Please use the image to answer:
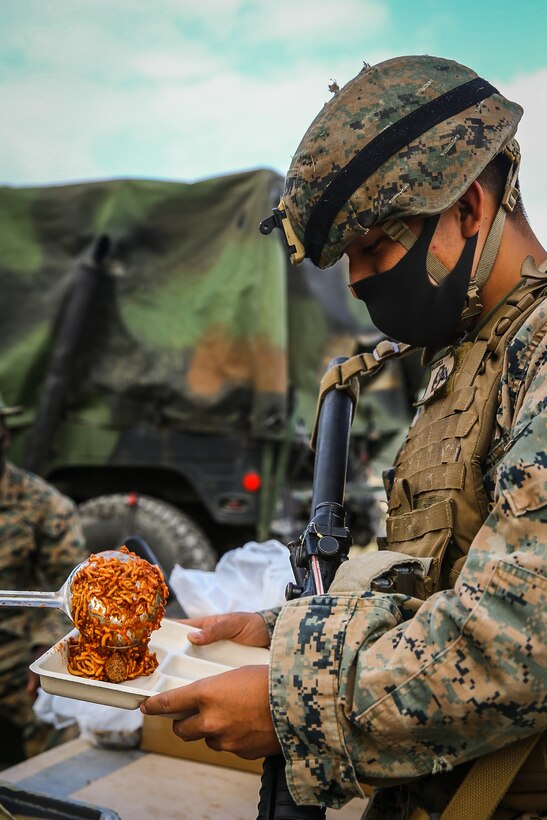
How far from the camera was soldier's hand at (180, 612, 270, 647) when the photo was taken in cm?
188

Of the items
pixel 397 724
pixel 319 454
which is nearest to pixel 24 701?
pixel 319 454

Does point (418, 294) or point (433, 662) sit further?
point (418, 294)

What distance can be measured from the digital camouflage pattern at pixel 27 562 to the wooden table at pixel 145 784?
145 centimetres

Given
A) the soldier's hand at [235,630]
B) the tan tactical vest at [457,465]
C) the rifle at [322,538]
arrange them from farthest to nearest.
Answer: the soldier's hand at [235,630] < the tan tactical vest at [457,465] < the rifle at [322,538]

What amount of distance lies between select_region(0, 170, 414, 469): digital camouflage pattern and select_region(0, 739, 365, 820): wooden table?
11.9ft

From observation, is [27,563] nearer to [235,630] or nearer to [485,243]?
[235,630]

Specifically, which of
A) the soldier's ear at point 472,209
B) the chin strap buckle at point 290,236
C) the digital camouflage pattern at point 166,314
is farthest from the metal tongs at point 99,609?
the digital camouflage pattern at point 166,314

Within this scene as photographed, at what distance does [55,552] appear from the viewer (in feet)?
14.1

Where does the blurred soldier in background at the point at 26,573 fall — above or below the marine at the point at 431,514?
below

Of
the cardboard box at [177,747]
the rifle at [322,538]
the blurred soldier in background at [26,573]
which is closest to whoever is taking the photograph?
the rifle at [322,538]

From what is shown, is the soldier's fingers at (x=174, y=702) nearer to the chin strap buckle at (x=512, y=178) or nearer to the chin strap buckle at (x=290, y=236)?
the chin strap buckle at (x=290, y=236)

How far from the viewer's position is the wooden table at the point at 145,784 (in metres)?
2.29

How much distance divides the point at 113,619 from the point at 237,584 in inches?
48.0

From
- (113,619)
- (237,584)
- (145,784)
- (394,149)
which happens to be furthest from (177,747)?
(394,149)
